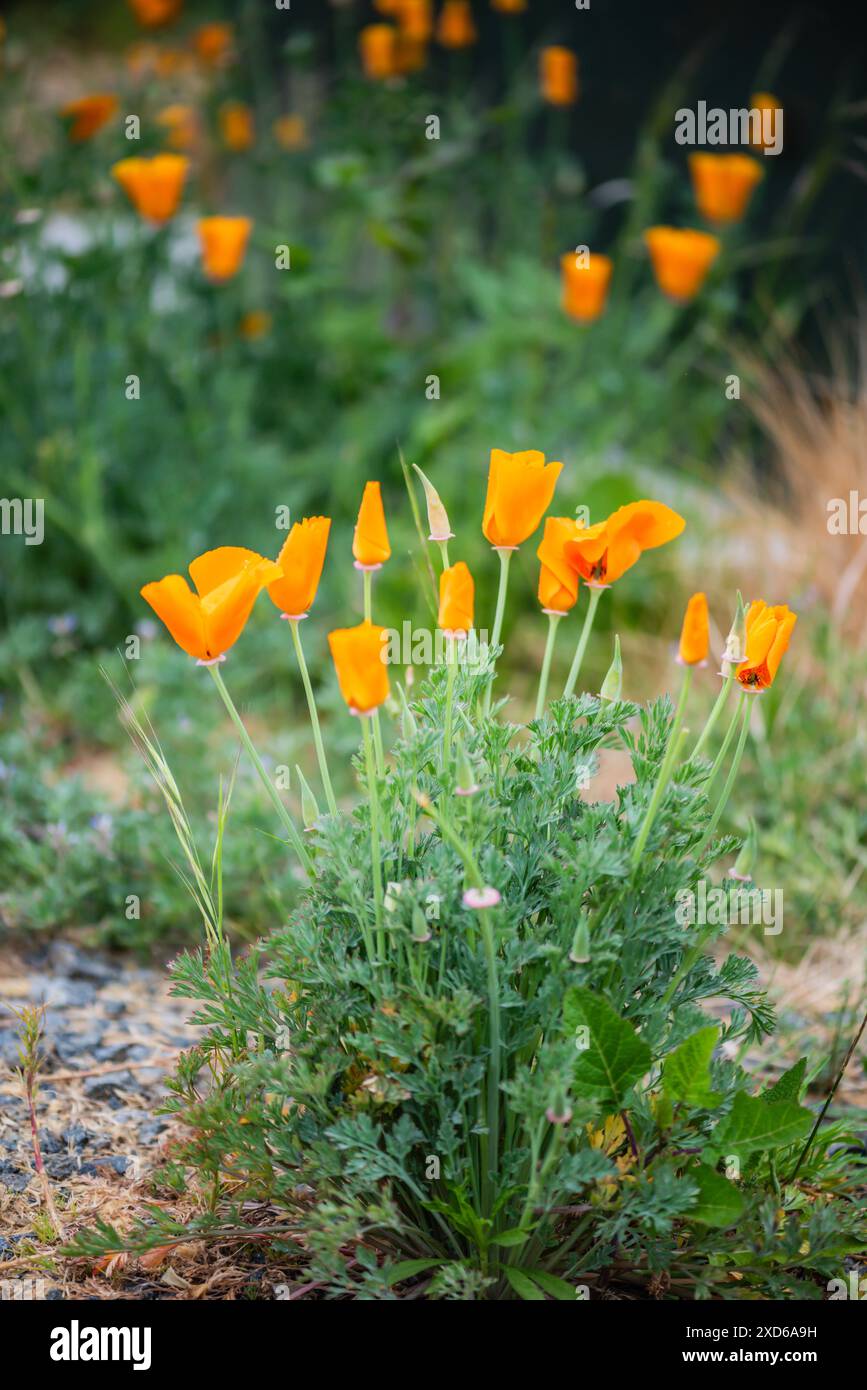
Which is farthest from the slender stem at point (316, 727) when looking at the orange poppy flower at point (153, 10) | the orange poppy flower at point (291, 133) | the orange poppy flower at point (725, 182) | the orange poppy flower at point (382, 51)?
the orange poppy flower at point (291, 133)

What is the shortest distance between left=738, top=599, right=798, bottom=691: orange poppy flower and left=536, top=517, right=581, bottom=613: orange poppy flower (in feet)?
0.63

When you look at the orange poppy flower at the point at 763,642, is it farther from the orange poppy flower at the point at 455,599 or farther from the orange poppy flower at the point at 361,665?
the orange poppy flower at the point at 361,665

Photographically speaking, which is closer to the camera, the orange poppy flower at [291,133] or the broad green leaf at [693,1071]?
the broad green leaf at [693,1071]

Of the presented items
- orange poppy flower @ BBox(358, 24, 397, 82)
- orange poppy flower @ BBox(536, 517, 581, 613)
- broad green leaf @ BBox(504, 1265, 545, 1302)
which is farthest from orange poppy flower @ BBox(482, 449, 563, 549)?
orange poppy flower @ BBox(358, 24, 397, 82)

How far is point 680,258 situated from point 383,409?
1053 mm

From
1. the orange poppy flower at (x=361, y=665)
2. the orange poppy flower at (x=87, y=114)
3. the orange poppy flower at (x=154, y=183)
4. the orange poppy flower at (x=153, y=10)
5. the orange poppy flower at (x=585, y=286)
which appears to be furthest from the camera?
the orange poppy flower at (x=153, y=10)

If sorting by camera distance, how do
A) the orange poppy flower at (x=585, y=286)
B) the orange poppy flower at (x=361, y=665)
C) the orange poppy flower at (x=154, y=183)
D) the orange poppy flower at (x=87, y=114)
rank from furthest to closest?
the orange poppy flower at (x=585, y=286) → the orange poppy flower at (x=87, y=114) → the orange poppy flower at (x=154, y=183) → the orange poppy flower at (x=361, y=665)

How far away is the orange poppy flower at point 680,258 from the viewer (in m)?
3.80

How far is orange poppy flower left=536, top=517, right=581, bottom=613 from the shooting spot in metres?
1.41

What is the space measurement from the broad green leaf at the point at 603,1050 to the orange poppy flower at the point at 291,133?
4.23m

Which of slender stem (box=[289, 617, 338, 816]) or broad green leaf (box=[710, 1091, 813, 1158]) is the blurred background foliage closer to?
slender stem (box=[289, 617, 338, 816])

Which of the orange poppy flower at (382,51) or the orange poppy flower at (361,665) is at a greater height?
the orange poppy flower at (382,51)

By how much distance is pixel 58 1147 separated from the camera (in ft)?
5.71
